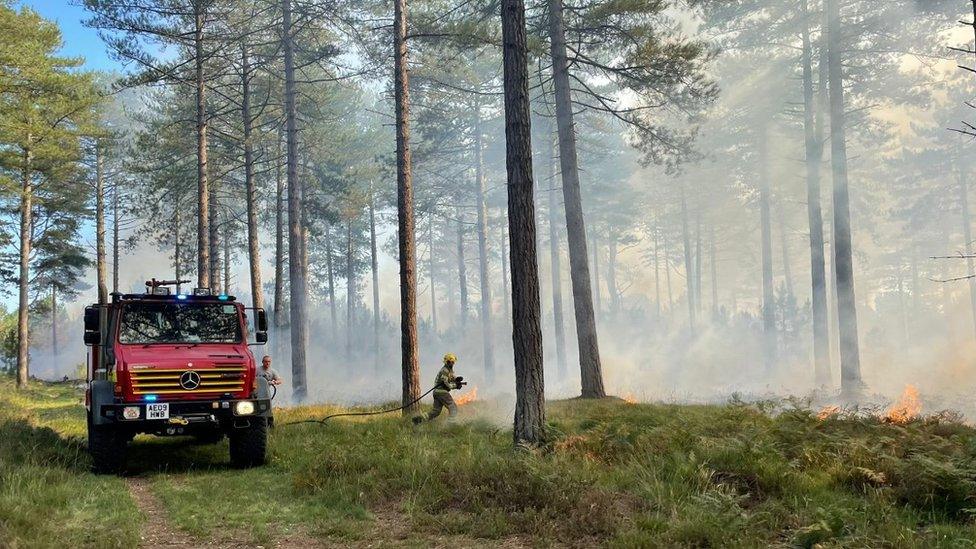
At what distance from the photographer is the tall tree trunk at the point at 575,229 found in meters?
15.9

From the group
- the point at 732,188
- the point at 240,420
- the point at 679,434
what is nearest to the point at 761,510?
the point at 679,434

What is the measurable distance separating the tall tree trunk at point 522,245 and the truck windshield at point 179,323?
15.6 ft

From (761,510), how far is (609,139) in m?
43.6

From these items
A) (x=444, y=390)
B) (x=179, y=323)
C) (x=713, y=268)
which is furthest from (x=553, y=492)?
(x=713, y=268)

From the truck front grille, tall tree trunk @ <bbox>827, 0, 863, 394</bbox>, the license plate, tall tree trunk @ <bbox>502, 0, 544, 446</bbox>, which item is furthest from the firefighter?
tall tree trunk @ <bbox>827, 0, 863, 394</bbox>

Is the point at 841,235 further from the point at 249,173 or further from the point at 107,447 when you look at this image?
the point at 107,447

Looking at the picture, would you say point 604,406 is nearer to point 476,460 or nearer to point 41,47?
point 476,460

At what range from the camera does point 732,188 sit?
150 ft

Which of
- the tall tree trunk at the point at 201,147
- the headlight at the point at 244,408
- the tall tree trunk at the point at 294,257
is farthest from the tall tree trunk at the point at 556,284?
the headlight at the point at 244,408

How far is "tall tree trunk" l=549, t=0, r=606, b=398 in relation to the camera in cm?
1587

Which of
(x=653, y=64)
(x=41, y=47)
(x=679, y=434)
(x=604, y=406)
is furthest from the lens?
(x=41, y=47)

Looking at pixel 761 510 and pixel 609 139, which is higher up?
pixel 609 139

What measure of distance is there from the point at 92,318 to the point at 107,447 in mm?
1938

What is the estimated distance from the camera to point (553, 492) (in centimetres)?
684
